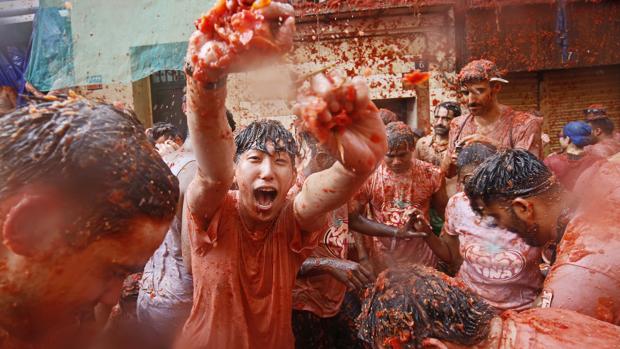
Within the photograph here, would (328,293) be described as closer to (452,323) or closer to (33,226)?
(452,323)

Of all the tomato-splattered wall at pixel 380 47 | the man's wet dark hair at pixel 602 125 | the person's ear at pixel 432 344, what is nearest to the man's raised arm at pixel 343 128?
the person's ear at pixel 432 344

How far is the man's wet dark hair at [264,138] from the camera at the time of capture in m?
3.15

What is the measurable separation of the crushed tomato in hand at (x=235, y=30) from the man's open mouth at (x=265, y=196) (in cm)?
120


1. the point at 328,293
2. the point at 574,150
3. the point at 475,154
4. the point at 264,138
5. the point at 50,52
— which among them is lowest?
the point at 328,293

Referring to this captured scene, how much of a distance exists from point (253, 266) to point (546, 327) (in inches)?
64.7

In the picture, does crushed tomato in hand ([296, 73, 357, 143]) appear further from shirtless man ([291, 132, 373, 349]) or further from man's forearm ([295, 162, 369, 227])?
shirtless man ([291, 132, 373, 349])

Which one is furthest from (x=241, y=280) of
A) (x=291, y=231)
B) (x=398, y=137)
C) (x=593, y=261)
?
(x=398, y=137)

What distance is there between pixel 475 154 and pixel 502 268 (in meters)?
1.21

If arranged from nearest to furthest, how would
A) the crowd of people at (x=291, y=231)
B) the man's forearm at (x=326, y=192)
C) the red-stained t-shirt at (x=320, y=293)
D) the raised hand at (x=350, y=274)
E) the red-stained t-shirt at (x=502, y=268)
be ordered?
the crowd of people at (x=291, y=231) < the man's forearm at (x=326, y=192) < the red-stained t-shirt at (x=502, y=268) < the raised hand at (x=350, y=274) < the red-stained t-shirt at (x=320, y=293)

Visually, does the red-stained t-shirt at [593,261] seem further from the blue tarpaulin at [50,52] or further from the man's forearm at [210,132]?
the blue tarpaulin at [50,52]

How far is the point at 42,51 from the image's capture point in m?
9.59

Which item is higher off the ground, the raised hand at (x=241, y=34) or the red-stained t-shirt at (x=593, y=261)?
the raised hand at (x=241, y=34)

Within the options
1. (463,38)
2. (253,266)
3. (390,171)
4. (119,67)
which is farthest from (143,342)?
(463,38)

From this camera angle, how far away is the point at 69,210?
1552mm
